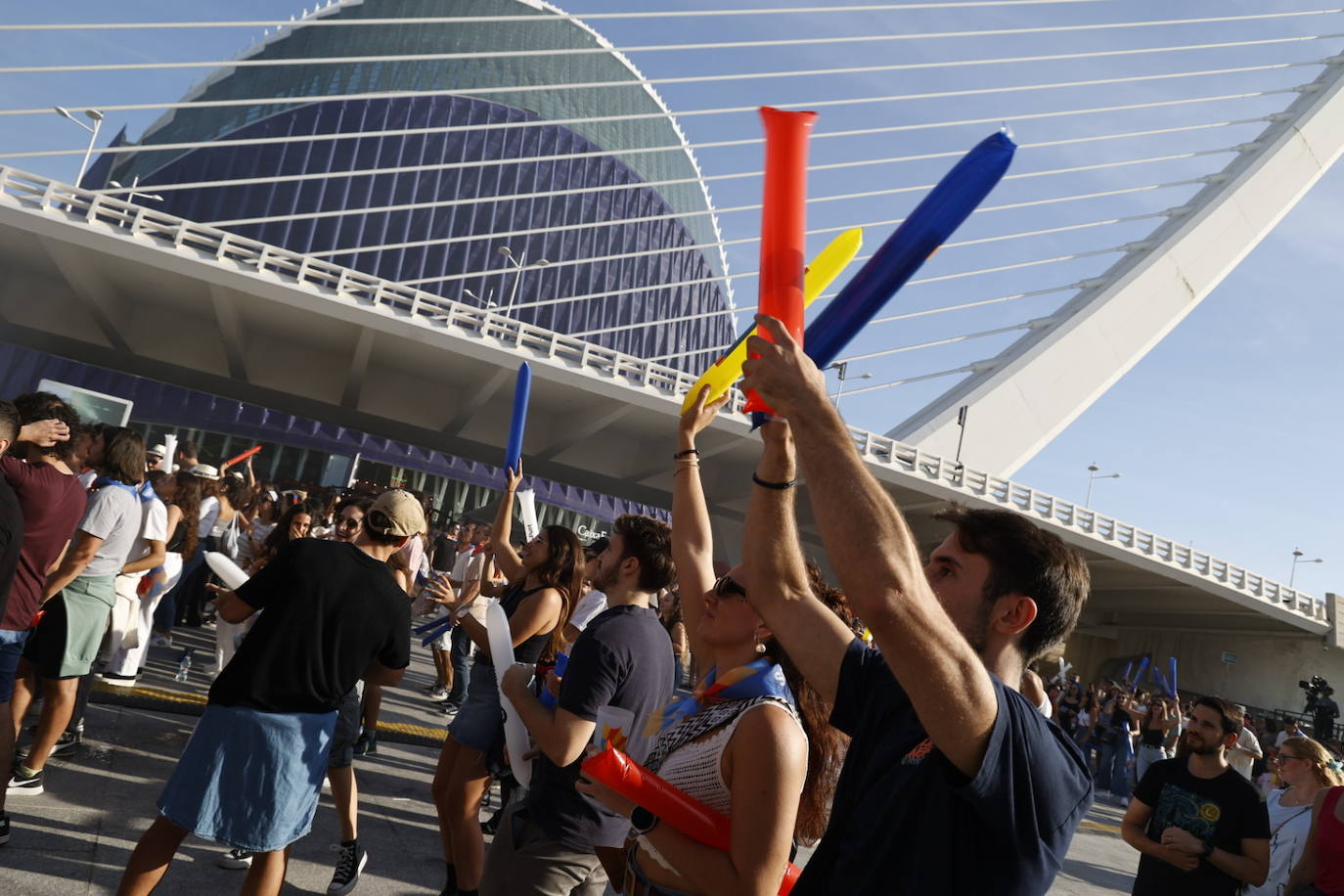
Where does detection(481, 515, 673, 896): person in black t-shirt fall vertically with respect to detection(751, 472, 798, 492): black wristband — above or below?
below

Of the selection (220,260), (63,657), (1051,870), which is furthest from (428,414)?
(1051,870)

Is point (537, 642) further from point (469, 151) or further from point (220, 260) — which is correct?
point (469, 151)

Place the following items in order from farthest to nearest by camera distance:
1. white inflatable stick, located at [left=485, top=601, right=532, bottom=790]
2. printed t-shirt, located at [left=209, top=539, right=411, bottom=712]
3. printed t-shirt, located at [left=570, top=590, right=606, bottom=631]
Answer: printed t-shirt, located at [left=570, top=590, right=606, bottom=631]
printed t-shirt, located at [left=209, top=539, right=411, bottom=712]
white inflatable stick, located at [left=485, top=601, right=532, bottom=790]

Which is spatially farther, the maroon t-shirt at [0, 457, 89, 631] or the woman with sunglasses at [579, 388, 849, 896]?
the maroon t-shirt at [0, 457, 89, 631]

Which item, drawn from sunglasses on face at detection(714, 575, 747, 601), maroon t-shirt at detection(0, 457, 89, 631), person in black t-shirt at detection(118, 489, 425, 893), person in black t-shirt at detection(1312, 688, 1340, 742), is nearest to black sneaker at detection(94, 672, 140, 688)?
maroon t-shirt at detection(0, 457, 89, 631)

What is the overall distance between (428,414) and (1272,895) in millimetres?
23069

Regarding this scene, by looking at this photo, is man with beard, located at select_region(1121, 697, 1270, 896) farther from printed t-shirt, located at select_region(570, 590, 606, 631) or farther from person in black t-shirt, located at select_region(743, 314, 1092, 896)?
person in black t-shirt, located at select_region(743, 314, 1092, 896)

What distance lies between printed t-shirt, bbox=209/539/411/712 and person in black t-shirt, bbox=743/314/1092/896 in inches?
76.6

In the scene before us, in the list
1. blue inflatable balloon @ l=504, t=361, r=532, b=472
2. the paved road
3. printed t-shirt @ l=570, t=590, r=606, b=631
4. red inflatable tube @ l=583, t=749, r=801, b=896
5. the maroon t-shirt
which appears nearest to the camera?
red inflatable tube @ l=583, t=749, r=801, b=896

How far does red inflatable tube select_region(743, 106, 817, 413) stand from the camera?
1.32 m

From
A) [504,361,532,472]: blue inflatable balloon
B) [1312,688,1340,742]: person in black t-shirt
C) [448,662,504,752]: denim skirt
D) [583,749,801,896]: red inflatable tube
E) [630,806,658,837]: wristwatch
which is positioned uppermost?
[1312,688,1340,742]: person in black t-shirt

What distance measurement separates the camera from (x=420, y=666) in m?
11.9

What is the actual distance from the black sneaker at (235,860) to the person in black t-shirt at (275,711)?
1.02 metres

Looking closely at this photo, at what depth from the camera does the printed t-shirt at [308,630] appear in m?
3.19
